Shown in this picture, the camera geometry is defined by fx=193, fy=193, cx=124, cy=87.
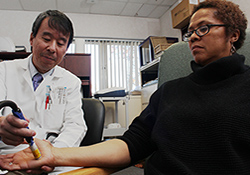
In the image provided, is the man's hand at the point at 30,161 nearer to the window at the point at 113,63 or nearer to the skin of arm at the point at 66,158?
the skin of arm at the point at 66,158

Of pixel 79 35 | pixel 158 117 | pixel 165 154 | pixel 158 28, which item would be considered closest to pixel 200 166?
pixel 165 154

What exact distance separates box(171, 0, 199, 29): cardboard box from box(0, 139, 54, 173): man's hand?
8.63 feet

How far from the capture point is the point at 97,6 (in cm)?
368

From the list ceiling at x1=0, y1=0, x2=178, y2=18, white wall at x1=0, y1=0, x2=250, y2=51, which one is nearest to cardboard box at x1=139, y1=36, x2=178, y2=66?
white wall at x1=0, y1=0, x2=250, y2=51

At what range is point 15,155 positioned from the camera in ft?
2.08

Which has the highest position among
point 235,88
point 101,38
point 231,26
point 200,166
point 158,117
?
point 101,38

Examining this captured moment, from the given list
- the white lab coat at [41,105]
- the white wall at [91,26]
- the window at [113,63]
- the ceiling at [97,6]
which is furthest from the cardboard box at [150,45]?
the white lab coat at [41,105]

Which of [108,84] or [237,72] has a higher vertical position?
[108,84]

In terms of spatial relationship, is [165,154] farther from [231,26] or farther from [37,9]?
[37,9]

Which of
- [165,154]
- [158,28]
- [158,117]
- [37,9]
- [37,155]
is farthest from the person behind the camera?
[158,28]

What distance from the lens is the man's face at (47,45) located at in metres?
1.09

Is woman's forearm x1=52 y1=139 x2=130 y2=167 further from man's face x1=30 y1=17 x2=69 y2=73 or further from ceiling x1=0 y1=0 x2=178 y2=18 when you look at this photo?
ceiling x1=0 y1=0 x2=178 y2=18

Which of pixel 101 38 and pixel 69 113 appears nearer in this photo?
pixel 69 113

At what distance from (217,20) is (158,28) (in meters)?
3.60
